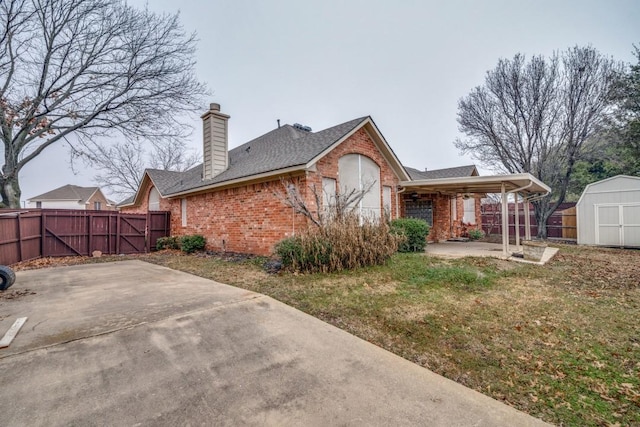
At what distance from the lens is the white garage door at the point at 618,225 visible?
12.1 metres

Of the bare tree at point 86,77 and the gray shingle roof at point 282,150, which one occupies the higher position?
the bare tree at point 86,77

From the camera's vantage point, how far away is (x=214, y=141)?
12.5 meters

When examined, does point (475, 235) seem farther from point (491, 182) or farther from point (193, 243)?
point (193, 243)

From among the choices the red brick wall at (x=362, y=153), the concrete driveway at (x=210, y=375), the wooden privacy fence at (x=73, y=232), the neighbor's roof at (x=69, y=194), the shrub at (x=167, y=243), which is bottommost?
the concrete driveway at (x=210, y=375)

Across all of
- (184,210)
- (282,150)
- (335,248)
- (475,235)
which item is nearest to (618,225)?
(475,235)

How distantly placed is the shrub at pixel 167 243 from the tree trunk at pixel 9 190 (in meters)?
6.13

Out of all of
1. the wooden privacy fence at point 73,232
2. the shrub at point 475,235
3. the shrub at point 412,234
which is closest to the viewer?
the wooden privacy fence at point 73,232

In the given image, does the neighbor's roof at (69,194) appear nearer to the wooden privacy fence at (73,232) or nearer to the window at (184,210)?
the wooden privacy fence at (73,232)

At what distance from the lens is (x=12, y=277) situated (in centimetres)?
548

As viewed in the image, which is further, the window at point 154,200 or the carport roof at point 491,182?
the window at point 154,200

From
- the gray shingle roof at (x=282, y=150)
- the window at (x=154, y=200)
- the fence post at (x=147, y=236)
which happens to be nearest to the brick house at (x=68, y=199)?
the window at (x=154, y=200)

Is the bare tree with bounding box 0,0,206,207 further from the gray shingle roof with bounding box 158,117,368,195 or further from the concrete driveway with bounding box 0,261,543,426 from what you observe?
the concrete driveway with bounding box 0,261,543,426

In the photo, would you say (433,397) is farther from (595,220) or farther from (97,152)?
(97,152)

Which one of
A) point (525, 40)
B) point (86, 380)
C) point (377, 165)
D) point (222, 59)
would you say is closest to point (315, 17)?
point (222, 59)
